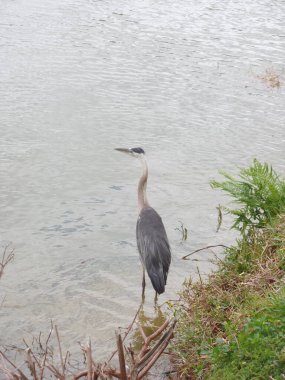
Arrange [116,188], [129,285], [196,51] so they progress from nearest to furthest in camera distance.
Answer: [129,285] → [116,188] → [196,51]

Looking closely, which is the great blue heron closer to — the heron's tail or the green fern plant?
the heron's tail

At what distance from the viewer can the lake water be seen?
7.32 meters

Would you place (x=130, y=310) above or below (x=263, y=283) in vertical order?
below

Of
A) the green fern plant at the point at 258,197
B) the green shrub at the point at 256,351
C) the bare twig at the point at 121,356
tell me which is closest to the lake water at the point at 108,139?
the green fern plant at the point at 258,197

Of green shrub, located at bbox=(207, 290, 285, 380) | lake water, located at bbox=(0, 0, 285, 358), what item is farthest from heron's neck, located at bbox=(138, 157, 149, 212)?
green shrub, located at bbox=(207, 290, 285, 380)

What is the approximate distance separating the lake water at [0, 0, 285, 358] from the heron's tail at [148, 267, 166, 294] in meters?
0.39

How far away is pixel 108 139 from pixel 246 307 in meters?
6.99

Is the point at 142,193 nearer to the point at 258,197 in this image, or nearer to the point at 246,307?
the point at 258,197

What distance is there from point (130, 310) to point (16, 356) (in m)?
1.47

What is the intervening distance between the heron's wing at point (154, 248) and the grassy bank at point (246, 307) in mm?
623

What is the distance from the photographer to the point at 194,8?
76.8 feet

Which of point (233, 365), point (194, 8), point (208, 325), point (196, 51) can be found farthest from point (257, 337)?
point (194, 8)

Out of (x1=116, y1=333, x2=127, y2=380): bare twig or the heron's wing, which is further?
the heron's wing

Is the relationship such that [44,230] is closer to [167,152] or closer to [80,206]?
[80,206]
